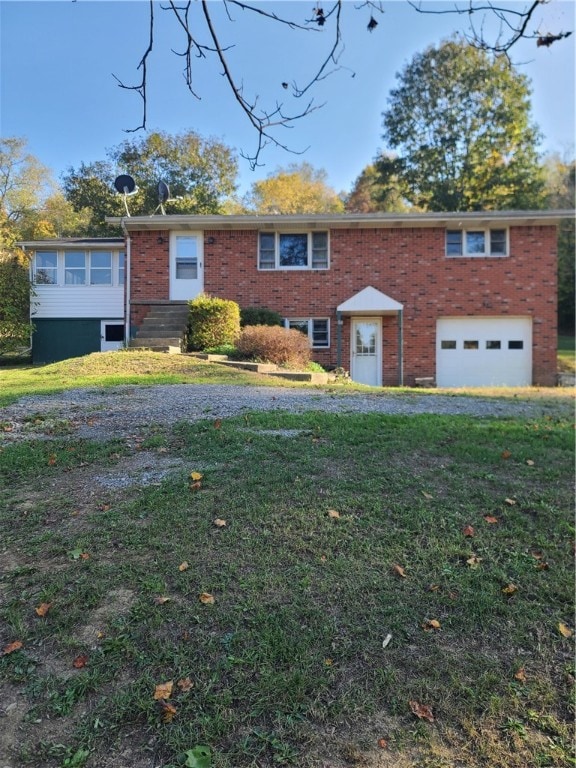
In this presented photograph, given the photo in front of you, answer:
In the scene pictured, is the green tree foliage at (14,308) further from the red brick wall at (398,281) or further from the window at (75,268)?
the red brick wall at (398,281)

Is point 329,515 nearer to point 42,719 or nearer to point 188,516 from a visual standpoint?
point 188,516

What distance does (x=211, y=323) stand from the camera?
14.0 meters

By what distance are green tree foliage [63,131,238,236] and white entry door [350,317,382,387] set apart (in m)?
17.9

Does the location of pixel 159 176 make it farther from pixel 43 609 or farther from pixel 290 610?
pixel 290 610

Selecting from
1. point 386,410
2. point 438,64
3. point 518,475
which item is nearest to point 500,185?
point 438,64

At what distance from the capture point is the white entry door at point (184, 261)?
16.4m

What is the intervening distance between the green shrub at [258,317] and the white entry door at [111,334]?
6591 millimetres

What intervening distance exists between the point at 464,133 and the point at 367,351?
71.5ft

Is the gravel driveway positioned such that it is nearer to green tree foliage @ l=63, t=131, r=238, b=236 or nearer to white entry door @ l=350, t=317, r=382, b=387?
white entry door @ l=350, t=317, r=382, b=387

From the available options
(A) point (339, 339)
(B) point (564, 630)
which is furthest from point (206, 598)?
(A) point (339, 339)

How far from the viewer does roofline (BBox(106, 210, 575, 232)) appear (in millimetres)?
15555

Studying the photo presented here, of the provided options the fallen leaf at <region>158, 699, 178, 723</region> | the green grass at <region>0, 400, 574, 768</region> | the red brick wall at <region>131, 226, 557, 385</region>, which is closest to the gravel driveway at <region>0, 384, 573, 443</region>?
the green grass at <region>0, 400, 574, 768</region>

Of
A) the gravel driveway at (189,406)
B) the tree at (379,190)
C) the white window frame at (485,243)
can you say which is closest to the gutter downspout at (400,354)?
the white window frame at (485,243)

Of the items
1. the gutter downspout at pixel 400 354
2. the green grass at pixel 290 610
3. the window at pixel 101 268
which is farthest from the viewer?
the window at pixel 101 268
